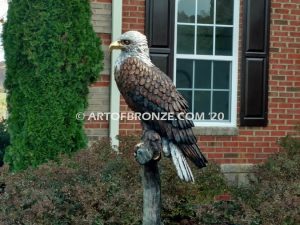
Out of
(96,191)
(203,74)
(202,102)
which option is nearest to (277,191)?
(96,191)

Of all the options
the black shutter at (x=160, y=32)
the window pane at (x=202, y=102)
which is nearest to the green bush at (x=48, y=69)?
the black shutter at (x=160, y=32)

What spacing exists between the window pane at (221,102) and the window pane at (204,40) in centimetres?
54

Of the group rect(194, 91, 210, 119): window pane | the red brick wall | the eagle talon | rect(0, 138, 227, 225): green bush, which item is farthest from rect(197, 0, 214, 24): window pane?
the eagle talon

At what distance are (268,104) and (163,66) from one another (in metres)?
1.50

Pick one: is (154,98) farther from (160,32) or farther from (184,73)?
(184,73)

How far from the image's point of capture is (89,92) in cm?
642

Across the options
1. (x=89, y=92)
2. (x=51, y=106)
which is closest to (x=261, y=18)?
(x=89, y=92)

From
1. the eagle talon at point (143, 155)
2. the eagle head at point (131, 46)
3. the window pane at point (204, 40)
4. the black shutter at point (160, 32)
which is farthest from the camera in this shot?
the window pane at point (204, 40)

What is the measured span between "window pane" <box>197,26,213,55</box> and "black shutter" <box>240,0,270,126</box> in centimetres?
42

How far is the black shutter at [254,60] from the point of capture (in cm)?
706

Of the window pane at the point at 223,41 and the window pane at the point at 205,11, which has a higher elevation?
the window pane at the point at 205,11

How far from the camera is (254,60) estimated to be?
707 centimetres

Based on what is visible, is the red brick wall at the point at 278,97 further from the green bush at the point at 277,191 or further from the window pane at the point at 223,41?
the window pane at the point at 223,41

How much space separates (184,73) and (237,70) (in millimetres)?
675
